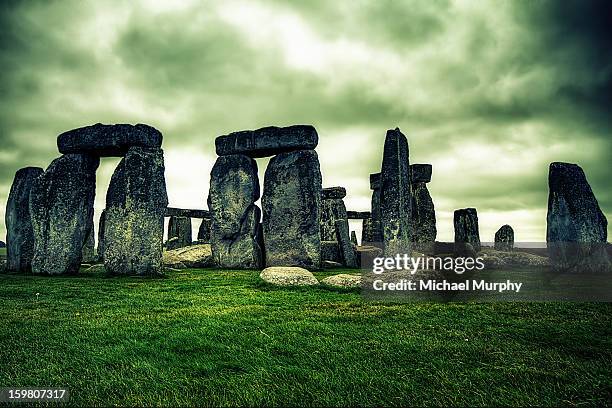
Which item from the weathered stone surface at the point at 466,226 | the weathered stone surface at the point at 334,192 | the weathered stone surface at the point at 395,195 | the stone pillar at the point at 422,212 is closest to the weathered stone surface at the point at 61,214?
the weathered stone surface at the point at 395,195

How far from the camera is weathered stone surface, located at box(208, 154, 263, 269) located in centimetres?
1205

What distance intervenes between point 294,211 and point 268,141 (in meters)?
2.10

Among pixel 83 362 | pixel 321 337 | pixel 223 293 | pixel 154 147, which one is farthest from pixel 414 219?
pixel 83 362

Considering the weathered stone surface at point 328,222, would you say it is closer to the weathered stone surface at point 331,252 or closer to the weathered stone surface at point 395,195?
the weathered stone surface at point 331,252

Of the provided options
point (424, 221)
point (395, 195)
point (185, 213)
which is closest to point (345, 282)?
point (395, 195)

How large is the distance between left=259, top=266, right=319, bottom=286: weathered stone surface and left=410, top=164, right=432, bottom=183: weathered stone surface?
33.1ft

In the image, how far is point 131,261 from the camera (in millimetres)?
9141

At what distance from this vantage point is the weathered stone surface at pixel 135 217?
9.16 metres

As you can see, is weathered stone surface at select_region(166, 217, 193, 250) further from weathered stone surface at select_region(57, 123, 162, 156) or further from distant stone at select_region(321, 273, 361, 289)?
distant stone at select_region(321, 273, 361, 289)

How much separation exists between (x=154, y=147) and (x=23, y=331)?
636 centimetres

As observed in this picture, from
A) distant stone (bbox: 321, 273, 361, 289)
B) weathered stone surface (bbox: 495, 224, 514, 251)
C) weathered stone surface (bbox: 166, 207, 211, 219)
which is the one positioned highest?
weathered stone surface (bbox: 166, 207, 211, 219)

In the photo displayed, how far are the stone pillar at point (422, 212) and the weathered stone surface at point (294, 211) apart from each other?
17.5 ft

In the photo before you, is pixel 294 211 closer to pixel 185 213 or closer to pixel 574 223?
pixel 574 223

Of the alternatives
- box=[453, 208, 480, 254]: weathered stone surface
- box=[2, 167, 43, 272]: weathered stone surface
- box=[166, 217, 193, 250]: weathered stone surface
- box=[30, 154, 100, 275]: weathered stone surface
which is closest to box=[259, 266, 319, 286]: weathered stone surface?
box=[30, 154, 100, 275]: weathered stone surface
